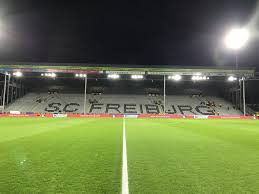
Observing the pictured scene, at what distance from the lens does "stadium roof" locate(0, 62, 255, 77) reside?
3803 cm

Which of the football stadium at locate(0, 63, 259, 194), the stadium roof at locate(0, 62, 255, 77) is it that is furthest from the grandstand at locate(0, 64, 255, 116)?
the football stadium at locate(0, 63, 259, 194)

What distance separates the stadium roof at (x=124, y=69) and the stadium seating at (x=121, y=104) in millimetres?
8289

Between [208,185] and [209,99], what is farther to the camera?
[209,99]

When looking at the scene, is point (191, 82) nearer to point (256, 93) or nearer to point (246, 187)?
point (256, 93)

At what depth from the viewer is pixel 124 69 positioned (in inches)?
1523

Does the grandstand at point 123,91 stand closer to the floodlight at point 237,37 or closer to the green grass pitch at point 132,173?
the floodlight at point 237,37

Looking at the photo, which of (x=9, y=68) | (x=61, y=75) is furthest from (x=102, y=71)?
(x=9, y=68)

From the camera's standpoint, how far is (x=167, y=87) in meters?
51.4

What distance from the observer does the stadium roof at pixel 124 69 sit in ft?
125

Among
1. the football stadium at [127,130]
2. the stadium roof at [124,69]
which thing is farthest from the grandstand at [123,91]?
the football stadium at [127,130]

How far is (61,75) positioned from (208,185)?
43952 mm

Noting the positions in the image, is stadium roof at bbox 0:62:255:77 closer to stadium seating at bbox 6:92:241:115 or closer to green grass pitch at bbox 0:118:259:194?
stadium seating at bbox 6:92:241:115

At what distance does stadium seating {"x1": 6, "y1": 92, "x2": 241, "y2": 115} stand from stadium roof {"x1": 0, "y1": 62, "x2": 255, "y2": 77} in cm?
829

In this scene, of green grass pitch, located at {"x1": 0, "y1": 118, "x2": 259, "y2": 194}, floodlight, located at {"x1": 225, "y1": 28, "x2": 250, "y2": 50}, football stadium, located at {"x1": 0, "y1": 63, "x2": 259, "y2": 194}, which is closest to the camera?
green grass pitch, located at {"x1": 0, "y1": 118, "x2": 259, "y2": 194}
